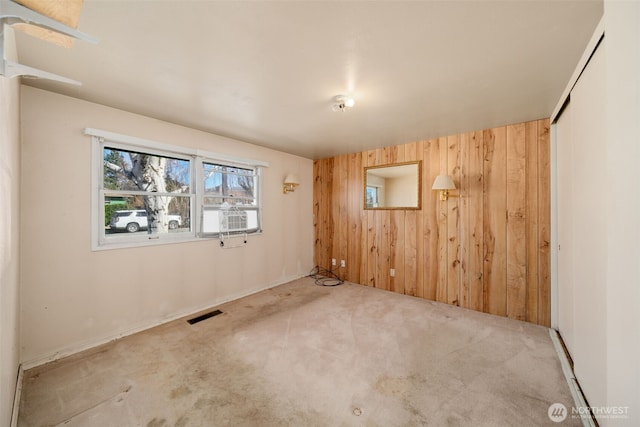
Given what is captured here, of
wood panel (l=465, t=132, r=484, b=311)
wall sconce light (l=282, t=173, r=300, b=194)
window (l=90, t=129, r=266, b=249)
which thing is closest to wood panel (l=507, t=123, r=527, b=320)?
wood panel (l=465, t=132, r=484, b=311)

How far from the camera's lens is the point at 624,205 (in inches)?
39.3

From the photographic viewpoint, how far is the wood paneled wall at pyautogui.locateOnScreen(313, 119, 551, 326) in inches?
109

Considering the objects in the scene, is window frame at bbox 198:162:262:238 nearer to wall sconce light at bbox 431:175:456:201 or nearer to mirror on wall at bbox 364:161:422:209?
mirror on wall at bbox 364:161:422:209

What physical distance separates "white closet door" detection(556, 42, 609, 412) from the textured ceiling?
295 mm

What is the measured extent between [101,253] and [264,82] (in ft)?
7.42

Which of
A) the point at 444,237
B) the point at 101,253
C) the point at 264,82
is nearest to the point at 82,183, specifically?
the point at 101,253

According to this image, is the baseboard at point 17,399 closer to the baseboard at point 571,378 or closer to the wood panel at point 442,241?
the baseboard at point 571,378

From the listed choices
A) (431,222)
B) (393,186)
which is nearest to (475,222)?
(431,222)

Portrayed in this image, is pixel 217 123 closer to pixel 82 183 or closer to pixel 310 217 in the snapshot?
pixel 82 183

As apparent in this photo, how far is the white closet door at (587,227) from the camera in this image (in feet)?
4.73

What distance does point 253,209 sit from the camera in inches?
153

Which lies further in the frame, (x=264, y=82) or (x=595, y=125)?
(x=264, y=82)

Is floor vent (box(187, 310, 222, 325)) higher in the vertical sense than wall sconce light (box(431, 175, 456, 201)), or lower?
lower

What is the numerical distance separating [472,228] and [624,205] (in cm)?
231
